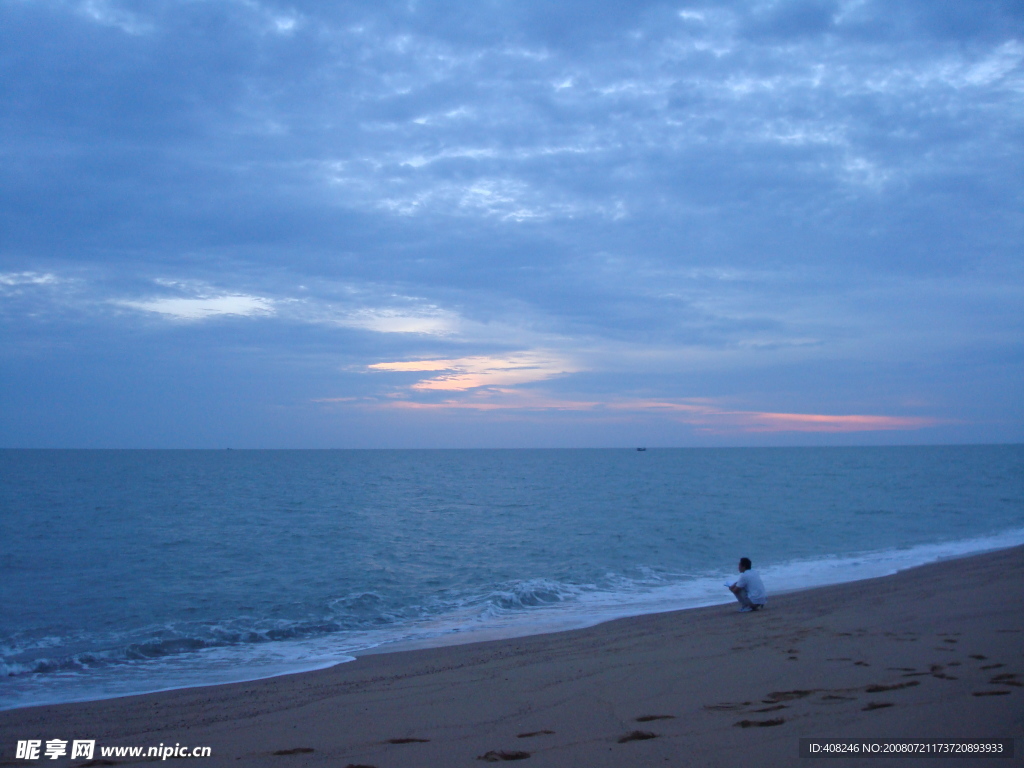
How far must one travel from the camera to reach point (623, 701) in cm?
690

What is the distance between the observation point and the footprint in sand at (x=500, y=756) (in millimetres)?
5312

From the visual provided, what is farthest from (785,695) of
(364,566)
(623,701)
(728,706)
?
(364,566)

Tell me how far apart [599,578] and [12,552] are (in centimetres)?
2208

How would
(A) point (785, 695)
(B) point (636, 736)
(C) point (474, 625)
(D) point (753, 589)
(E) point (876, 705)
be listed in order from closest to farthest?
(B) point (636, 736) → (E) point (876, 705) → (A) point (785, 695) → (D) point (753, 589) → (C) point (474, 625)

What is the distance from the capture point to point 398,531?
30.7m

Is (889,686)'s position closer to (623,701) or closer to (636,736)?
(623,701)

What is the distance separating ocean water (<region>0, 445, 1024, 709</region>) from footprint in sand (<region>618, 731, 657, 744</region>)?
683 centimetres

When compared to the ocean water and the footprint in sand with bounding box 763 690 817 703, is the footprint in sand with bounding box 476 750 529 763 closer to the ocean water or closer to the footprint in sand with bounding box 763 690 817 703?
the footprint in sand with bounding box 763 690 817 703

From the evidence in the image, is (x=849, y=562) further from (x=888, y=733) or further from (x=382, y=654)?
(x=888, y=733)

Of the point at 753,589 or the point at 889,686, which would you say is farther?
the point at 753,589

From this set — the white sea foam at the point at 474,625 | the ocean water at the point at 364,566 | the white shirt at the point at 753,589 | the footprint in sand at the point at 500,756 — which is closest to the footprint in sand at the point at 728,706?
the footprint in sand at the point at 500,756

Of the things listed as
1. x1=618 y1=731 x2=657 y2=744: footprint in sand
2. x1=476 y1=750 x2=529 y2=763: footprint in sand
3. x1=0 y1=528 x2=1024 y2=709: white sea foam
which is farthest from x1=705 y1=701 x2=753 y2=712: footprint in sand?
x1=0 y1=528 x2=1024 y2=709: white sea foam

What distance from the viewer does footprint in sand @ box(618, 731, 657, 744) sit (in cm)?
560

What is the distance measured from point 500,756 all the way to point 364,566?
16874 millimetres
